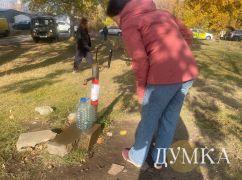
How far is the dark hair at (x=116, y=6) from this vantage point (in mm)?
3535

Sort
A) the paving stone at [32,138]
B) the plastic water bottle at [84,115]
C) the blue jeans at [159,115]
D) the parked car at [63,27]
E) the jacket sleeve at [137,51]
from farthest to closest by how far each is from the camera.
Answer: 1. the parked car at [63,27]
2. the plastic water bottle at [84,115]
3. the paving stone at [32,138]
4. the blue jeans at [159,115]
5. the jacket sleeve at [137,51]

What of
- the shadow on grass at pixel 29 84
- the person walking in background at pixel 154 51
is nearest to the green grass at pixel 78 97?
the shadow on grass at pixel 29 84

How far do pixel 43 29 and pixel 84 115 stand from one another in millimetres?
22859

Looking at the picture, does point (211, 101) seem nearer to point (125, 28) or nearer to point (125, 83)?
point (125, 83)

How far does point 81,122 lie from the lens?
4.81 m

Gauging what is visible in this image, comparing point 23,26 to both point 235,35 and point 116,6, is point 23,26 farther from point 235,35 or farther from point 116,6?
point 116,6

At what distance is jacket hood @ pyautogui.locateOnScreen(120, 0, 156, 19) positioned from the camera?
3498 millimetres

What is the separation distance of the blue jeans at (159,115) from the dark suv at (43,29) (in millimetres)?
23342

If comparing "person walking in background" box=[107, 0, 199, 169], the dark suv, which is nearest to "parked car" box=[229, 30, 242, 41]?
the dark suv

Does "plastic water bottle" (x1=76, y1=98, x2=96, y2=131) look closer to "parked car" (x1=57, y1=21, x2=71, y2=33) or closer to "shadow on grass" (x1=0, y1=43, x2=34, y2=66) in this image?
"shadow on grass" (x1=0, y1=43, x2=34, y2=66)

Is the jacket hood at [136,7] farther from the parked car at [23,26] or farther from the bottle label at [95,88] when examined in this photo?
the parked car at [23,26]

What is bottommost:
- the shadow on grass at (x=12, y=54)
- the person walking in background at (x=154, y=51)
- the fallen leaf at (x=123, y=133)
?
the shadow on grass at (x=12, y=54)

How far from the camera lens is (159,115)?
3.87 meters

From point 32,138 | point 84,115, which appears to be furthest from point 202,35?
point 32,138
